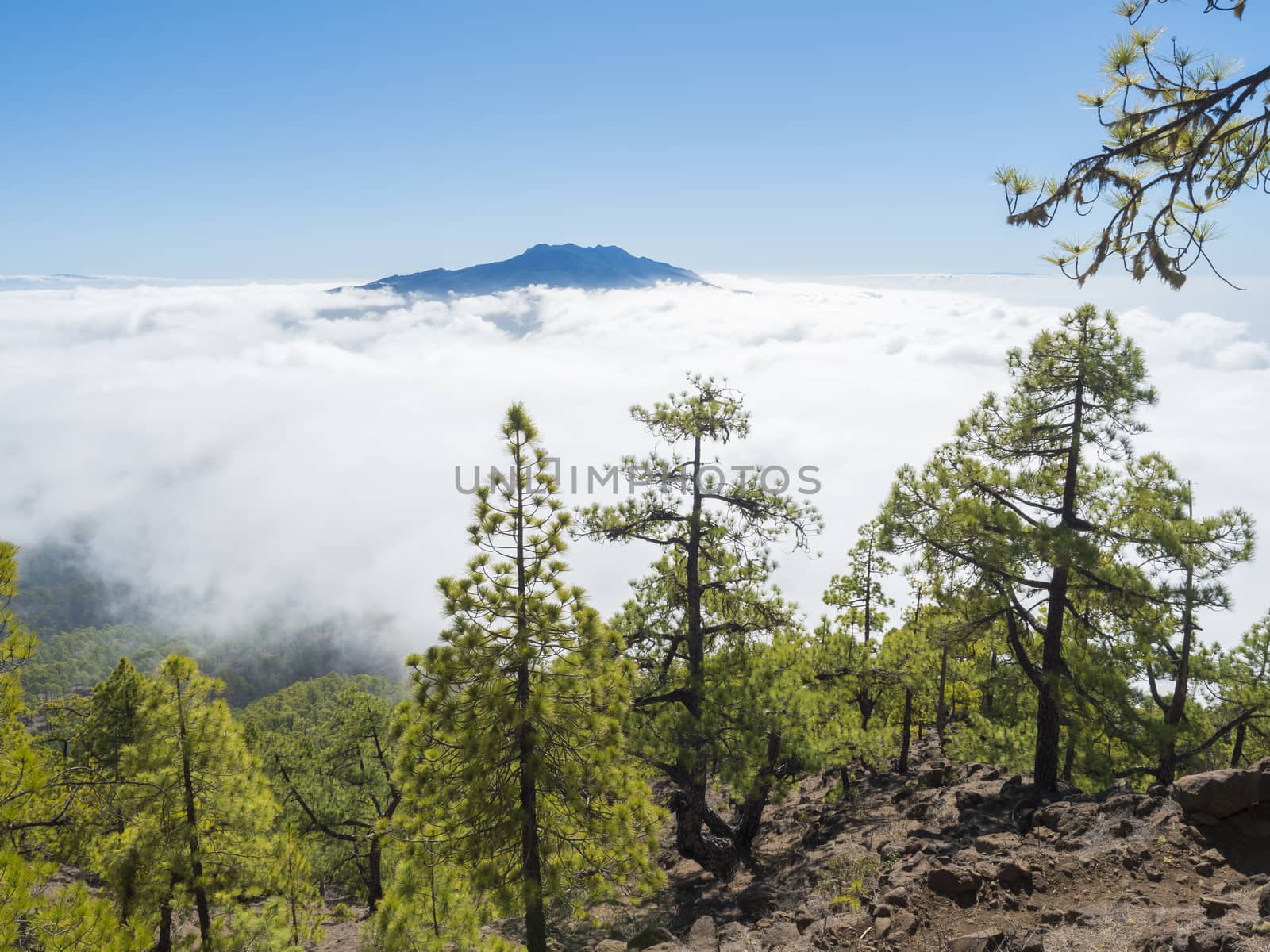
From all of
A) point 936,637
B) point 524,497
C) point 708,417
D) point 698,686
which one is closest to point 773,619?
point 698,686

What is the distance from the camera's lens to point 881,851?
12.2 m

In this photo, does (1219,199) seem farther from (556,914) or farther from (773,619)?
(556,914)

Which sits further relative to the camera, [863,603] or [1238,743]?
[863,603]

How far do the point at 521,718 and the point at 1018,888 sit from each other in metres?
6.52

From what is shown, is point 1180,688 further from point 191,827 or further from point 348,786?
point 348,786

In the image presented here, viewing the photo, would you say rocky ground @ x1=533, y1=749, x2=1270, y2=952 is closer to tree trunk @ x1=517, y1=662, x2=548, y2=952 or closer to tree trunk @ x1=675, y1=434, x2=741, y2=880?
tree trunk @ x1=675, y1=434, x2=741, y2=880

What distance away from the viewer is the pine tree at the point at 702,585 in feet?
48.1

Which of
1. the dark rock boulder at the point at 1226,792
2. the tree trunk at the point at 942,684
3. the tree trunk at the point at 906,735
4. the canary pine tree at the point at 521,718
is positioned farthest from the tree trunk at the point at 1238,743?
the canary pine tree at the point at 521,718

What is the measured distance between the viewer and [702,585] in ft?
51.6

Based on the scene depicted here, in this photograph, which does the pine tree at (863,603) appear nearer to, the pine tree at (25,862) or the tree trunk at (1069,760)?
the tree trunk at (1069,760)

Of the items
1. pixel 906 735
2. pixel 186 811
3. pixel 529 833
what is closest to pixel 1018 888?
pixel 529 833

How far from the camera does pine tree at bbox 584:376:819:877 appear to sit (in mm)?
14656

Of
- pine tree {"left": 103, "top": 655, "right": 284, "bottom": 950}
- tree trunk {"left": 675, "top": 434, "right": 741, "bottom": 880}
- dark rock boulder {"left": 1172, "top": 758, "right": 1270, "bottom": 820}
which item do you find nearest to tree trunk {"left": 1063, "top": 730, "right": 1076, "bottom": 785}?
dark rock boulder {"left": 1172, "top": 758, "right": 1270, "bottom": 820}

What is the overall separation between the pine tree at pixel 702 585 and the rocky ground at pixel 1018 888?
176 centimetres
